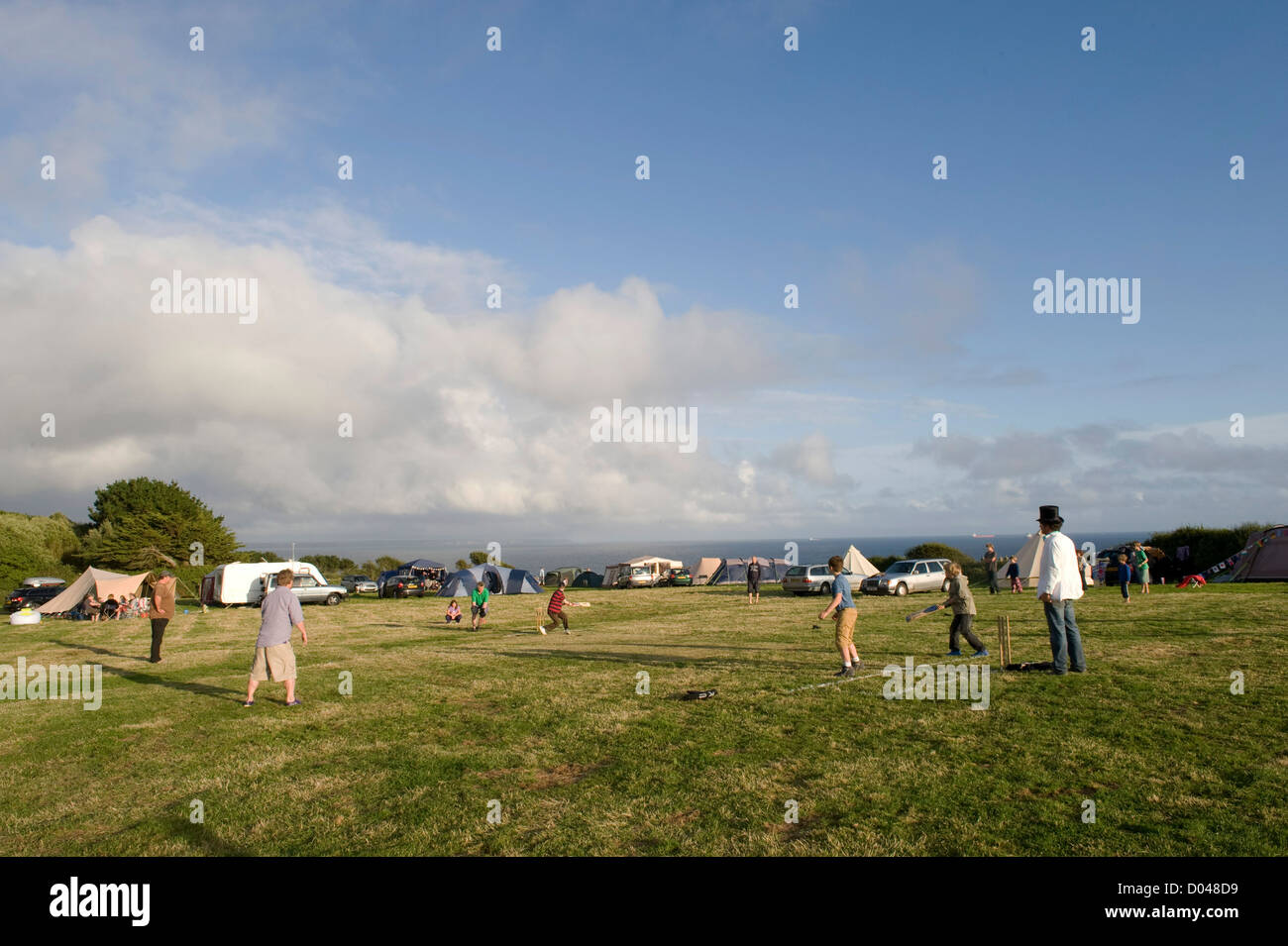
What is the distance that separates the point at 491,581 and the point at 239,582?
41.7ft

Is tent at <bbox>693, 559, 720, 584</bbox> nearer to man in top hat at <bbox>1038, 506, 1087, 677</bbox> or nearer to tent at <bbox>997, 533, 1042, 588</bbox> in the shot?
tent at <bbox>997, 533, 1042, 588</bbox>

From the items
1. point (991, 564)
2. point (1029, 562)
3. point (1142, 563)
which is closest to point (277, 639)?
point (991, 564)

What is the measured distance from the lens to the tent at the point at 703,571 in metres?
54.7

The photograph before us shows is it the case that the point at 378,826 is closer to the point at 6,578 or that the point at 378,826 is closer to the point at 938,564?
the point at 938,564

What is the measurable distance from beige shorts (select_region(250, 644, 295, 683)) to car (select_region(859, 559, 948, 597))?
2606 centimetres

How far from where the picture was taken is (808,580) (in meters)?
34.6

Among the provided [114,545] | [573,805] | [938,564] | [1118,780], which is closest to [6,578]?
[114,545]

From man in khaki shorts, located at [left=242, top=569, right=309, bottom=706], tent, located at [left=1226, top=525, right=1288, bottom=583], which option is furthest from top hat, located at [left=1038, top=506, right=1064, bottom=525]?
tent, located at [left=1226, top=525, right=1288, bottom=583]

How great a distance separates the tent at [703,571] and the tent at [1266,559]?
3073cm

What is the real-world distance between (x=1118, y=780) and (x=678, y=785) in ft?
11.7

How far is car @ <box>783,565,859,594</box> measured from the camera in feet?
114

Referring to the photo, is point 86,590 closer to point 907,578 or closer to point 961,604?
point 961,604
